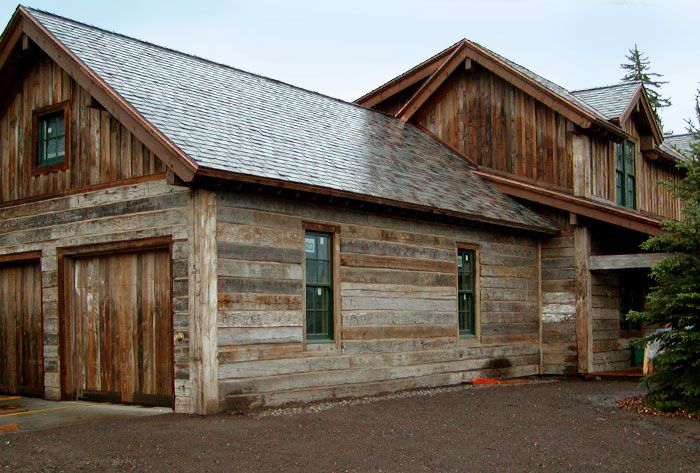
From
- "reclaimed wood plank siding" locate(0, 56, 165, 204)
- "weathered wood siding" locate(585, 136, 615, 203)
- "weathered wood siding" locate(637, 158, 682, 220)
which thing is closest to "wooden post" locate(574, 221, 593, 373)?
"weathered wood siding" locate(585, 136, 615, 203)

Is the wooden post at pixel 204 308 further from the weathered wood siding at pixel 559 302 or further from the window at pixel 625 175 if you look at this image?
the window at pixel 625 175

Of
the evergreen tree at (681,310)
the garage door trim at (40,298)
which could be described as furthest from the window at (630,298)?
the garage door trim at (40,298)

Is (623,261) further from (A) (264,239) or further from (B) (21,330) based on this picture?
(B) (21,330)

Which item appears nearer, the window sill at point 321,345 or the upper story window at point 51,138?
the window sill at point 321,345

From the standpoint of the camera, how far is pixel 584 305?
739 inches

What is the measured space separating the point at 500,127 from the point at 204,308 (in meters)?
11.2

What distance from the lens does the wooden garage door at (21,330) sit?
15.1 m

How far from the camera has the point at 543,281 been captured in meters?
19.4

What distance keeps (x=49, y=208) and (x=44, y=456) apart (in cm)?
637

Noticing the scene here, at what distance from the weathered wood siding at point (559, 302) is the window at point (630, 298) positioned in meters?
2.07

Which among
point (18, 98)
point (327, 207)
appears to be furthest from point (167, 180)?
point (18, 98)

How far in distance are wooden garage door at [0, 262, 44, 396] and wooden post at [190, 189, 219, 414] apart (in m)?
4.02

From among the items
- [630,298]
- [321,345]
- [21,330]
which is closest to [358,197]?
[321,345]

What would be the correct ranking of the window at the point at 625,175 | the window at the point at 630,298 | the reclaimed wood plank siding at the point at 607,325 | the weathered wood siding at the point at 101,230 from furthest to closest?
the window at the point at 625,175
the window at the point at 630,298
the reclaimed wood plank siding at the point at 607,325
the weathered wood siding at the point at 101,230
